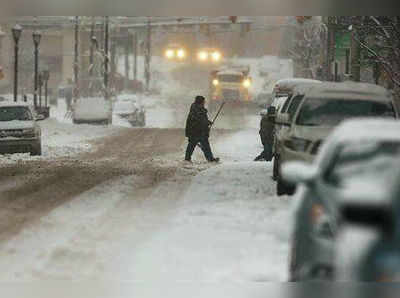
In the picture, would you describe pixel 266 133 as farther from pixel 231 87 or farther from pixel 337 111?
pixel 231 87

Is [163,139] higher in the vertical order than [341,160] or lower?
lower

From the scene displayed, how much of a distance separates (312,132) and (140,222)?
442 cm

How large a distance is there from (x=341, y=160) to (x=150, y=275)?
378 centimetres

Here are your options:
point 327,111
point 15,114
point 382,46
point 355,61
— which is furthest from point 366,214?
point 15,114

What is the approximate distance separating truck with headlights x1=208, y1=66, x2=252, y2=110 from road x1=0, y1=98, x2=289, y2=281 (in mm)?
27051

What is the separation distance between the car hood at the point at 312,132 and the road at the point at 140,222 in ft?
2.40

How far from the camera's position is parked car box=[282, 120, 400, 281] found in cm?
485

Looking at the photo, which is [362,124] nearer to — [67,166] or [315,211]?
[315,211]

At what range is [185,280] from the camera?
852 cm

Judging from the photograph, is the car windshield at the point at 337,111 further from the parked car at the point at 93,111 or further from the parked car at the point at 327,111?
the parked car at the point at 93,111

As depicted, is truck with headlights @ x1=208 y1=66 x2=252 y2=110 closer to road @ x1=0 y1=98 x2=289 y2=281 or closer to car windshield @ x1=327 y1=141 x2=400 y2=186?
road @ x1=0 y1=98 x2=289 y2=281

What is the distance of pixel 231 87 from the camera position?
59.2 m

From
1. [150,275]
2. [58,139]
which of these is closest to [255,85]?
[58,139]

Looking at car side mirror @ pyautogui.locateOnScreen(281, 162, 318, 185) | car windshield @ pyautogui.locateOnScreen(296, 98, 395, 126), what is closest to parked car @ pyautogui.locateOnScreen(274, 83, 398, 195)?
car windshield @ pyautogui.locateOnScreen(296, 98, 395, 126)
